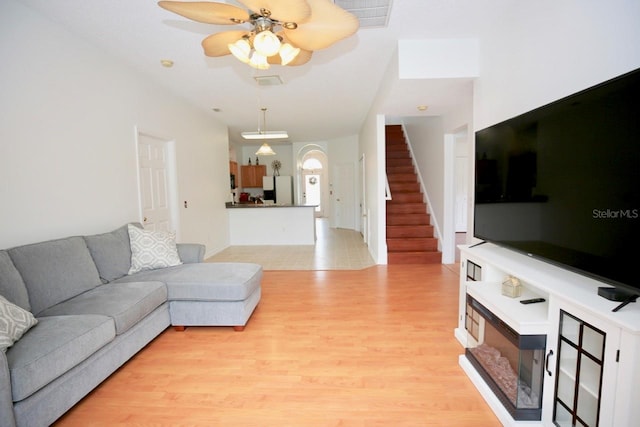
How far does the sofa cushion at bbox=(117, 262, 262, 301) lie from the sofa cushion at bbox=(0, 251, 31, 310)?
769 mm

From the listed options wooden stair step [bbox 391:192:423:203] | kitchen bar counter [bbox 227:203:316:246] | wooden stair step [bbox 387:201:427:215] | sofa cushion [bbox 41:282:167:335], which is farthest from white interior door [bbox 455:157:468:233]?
sofa cushion [bbox 41:282:167:335]

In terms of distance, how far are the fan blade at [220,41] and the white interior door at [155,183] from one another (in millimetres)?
2167

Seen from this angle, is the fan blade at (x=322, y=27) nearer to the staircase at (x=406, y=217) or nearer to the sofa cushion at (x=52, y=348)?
the sofa cushion at (x=52, y=348)

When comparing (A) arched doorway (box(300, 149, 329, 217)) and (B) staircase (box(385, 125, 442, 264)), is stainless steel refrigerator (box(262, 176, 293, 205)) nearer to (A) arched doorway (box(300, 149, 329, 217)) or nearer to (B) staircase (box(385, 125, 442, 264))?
(A) arched doorway (box(300, 149, 329, 217))

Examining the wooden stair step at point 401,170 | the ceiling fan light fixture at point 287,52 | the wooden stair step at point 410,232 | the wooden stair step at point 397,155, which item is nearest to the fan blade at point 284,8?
the ceiling fan light fixture at point 287,52

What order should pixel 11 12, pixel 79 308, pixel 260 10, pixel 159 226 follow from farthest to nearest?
pixel 159 226 → pixel 11 12 → pixel 79 308 → pixel 260 10

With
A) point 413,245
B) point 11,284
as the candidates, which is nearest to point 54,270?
point 11,284

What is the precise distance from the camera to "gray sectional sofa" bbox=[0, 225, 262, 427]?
145 centimetres

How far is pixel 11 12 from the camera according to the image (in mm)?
2188

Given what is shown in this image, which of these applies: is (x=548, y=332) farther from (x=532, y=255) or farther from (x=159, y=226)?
(x=159, y=226)

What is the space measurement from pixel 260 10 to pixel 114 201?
8.72 feet

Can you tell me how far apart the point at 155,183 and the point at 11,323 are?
280 centimetres

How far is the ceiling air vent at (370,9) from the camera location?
2.21m

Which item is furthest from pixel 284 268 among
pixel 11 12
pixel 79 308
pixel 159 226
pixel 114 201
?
pixel 11 12
